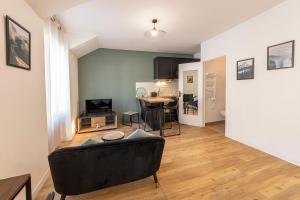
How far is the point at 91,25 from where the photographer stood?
3.18 m

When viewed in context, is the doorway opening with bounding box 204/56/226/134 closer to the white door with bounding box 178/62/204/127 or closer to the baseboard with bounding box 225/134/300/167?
the white door with bounding box 178/62/204/127

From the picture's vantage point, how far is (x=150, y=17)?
287 centimetres

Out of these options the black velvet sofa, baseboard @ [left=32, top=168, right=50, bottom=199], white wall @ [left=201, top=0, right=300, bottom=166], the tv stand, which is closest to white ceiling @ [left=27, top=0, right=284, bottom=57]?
white wall @ [left=201, top=0, right=300, bottom=166]

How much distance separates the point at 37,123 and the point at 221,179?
2512 millimetres

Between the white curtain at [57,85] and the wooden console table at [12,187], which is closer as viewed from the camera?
the wooden console table at [12,187]

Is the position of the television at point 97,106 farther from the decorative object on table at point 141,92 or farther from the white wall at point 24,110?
the white wall at point 24,110

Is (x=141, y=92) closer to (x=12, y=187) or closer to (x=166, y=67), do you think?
(x=166, y=67)

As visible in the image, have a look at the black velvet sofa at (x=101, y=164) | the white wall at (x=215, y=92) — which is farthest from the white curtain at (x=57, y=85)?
the white wall at (x=215, y=92)

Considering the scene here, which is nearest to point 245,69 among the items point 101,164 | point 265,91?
point 265,91

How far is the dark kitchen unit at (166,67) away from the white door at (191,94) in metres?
0.34

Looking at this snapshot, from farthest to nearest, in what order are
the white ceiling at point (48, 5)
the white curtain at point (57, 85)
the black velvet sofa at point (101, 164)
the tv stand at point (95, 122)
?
the tv stand at point (95, 122)
the white curtain at point (57, 85)
the white ceiling at point (48, 5)
the black velvet sofa at point (101, 164)

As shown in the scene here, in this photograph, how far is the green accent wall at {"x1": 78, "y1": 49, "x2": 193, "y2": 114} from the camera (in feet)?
16.0

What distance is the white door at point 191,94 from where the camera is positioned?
4664 millimetres

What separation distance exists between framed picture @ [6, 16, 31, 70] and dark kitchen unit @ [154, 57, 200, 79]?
3.94 m
